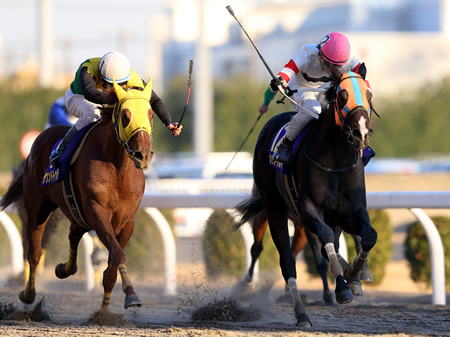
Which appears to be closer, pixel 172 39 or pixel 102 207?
pixel 102 207

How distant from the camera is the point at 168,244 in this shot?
7.44 metres

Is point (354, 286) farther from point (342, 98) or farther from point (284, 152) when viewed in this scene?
point (342, 98)

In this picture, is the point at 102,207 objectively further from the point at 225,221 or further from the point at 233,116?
the point at 233,116

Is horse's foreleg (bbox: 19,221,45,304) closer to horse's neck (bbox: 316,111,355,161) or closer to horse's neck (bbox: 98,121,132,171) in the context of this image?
horse's neck (bbox: 98,121,132,171)

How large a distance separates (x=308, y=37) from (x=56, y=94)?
37281 mm

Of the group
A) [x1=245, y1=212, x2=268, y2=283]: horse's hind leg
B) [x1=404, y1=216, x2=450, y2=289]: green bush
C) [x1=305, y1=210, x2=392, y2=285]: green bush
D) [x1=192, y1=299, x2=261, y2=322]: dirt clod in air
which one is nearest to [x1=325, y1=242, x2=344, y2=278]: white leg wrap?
[x1=192, y1=299, x2=261, y2=322]: dirt clod in air

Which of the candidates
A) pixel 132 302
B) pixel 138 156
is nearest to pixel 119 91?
pixel 138 156

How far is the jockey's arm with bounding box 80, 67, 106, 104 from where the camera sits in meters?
4.82

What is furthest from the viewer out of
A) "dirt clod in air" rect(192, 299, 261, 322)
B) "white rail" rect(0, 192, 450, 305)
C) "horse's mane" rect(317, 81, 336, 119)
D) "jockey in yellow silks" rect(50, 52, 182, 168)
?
"white rail" rect(0, 192, 450, 305)

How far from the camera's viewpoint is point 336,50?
481 centimetres

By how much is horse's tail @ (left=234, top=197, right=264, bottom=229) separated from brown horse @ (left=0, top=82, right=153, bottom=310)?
132 centimetres

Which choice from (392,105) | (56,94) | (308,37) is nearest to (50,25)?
(56,94)

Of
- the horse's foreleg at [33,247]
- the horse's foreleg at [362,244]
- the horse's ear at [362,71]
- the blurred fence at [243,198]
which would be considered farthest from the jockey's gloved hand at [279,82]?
the horse's foreleg at [33,247]

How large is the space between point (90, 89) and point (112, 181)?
2.18ft
